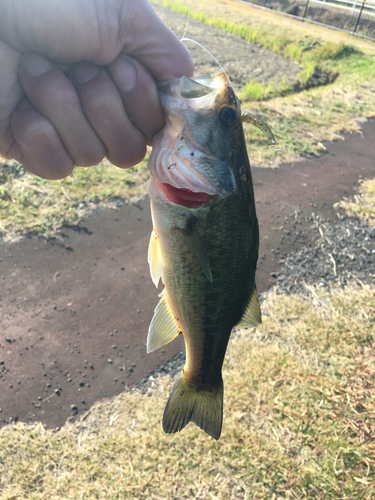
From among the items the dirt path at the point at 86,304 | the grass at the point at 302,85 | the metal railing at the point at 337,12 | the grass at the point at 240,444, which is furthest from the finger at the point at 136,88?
the metal railing at the point at 337,12

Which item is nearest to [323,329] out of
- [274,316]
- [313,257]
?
[274,316]

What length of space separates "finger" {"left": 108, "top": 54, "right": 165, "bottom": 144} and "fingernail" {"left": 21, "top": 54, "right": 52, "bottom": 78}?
30 cm

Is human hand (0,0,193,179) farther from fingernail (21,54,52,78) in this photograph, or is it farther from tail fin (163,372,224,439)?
tail fin (163,372,224,439)

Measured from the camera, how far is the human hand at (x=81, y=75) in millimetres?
1657

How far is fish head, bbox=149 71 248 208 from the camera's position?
1729 mm

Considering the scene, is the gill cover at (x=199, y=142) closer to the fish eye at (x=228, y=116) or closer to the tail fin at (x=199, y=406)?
the fish eye at (x=228, y=116)

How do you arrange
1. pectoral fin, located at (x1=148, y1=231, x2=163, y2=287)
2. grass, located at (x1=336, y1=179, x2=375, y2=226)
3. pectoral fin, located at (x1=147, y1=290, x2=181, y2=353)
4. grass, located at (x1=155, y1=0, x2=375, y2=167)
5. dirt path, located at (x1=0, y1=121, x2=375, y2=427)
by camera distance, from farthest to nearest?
1. grass, located at (x1=155, y1=0, x2=375, y2=167)
2. grass, located at (x1=336, y1=179, x2=375, y2=226)
3. dirt path, located at (x1=0, y1=121, x2=375, y2=427)
4. pectoral fin, located at (x1=147, y1=290, x2=181, y2=353)
5. pectoral fin, located at (x1=148, y1=231, x2=163, y2=287)

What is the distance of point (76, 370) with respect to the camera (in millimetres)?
4117

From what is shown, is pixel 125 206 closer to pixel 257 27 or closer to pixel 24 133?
pixel 24 133

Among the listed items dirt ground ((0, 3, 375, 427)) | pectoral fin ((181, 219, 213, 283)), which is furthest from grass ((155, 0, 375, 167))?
pectoral fin ((181, 219, 213, 283))

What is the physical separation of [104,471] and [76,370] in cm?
109

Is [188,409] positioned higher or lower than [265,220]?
higher

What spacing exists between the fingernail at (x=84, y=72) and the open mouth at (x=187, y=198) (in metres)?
0.65

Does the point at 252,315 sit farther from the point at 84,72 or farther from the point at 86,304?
the point at 86,304
